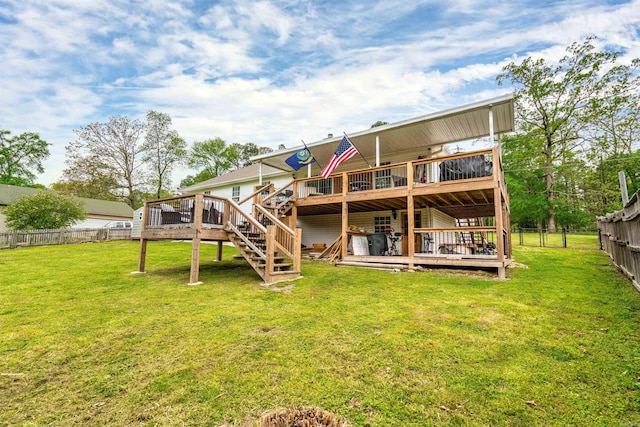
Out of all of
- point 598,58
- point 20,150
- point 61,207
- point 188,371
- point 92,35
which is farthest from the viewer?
point 20,150

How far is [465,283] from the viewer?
22.0ft

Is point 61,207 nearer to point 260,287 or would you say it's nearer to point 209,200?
point 209,200

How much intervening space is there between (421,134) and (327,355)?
964 cm

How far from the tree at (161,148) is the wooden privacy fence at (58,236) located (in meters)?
8.89

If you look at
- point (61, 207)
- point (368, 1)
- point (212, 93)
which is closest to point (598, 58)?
point (368, 1)

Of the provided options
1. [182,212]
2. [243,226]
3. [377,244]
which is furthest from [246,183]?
[377,244]

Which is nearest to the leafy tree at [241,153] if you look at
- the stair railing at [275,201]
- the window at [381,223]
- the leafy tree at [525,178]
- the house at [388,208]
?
the house at [388,208]

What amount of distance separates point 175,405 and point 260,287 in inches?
164

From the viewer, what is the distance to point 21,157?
33.8m

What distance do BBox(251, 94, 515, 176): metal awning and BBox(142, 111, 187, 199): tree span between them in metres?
18.7

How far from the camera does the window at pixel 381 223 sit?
12.9m

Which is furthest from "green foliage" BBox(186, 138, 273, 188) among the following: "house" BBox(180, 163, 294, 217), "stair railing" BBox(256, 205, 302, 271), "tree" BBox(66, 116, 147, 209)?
"stair railing" BBox(256, 205, 302, 271)

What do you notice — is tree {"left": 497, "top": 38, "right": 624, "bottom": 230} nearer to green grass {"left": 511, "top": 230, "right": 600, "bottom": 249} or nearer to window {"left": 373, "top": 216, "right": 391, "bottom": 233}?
green grass {"left": 511, "top": 230, "right": 600, "bottom": 249}

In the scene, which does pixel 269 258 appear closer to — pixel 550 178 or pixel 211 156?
pixel 550 178
